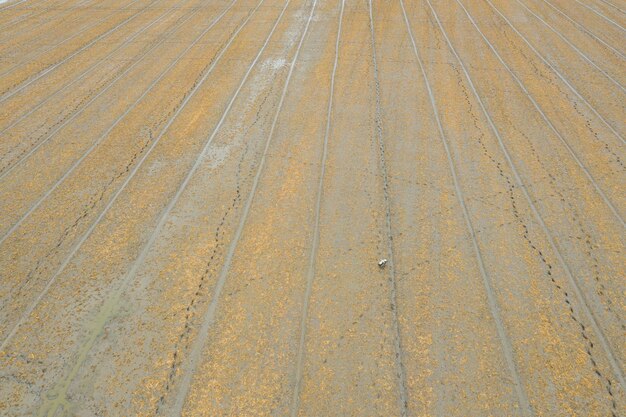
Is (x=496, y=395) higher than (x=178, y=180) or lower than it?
lower

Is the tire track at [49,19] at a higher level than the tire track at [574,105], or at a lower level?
higher

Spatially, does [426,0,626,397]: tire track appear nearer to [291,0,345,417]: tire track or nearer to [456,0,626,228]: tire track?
[456,0,626,228]: tire track

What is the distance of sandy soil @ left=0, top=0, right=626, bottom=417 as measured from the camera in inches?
141

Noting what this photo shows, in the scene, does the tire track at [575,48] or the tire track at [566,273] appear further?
the tire track at [575,48]

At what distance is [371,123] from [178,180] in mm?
3327

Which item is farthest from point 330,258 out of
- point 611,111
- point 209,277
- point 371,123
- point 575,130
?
point 611,111

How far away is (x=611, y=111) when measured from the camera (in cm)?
692

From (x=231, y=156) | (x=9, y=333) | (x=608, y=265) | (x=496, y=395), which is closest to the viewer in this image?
(x=496, y=395)

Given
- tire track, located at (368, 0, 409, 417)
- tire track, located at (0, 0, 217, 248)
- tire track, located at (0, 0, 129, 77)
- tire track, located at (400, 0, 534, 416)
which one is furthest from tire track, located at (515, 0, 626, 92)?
tire track, located at (0, 0, 129, 77)

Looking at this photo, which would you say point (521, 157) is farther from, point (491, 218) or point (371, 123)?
point (371, 123)

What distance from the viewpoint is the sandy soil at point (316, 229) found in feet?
11.7

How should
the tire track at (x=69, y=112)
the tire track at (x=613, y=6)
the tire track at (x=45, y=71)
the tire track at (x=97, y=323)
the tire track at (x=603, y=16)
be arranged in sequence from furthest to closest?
1. the tire track at (x=613, y=6)
2. the tire track at (x=603, y=16)
3. the tire track at (x=45, y=71)
4. the tire track at (x=69, y=112)
5. the tire track at (x=97, y=323)

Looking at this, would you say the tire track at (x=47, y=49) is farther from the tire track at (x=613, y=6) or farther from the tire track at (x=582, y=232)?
the tire track at (x=613, y=6)

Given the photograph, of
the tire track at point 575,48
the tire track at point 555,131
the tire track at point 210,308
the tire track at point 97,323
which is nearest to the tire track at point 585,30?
the tire track at point 575,48
